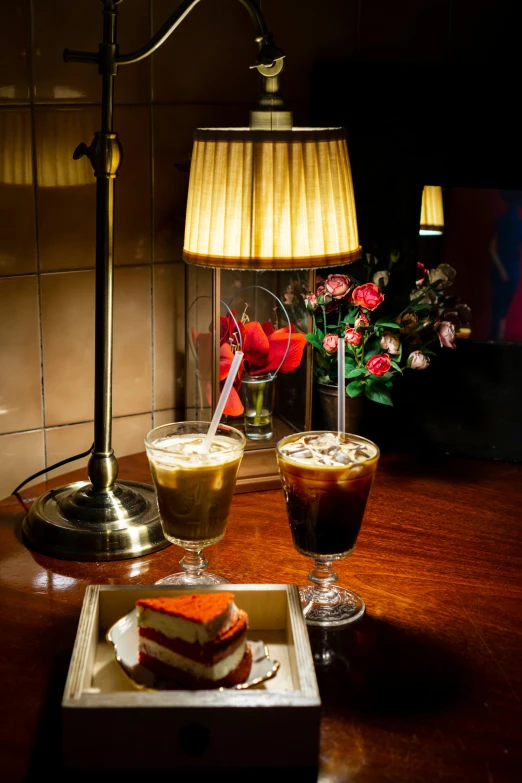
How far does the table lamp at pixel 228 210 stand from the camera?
52.3 inches

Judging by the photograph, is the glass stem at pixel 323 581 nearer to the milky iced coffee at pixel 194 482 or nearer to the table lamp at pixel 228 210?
the milky iced coffee at pixel 194 482

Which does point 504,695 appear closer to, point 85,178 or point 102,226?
point 102,226

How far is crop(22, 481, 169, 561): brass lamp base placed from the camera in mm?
1420

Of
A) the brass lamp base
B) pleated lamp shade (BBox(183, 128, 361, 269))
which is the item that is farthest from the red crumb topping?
pleated lamp shade (BBox(183, 128, 361, 269))

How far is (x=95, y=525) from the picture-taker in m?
1.44

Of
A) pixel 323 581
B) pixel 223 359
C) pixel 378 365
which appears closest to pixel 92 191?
pixel 223 359

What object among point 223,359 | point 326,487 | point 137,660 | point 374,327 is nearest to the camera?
point 137,660

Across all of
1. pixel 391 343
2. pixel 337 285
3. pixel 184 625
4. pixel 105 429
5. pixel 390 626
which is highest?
pixel 337 285

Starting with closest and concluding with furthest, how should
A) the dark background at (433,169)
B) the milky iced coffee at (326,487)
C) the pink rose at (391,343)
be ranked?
the milky iced coffee at (326,487) < the pink rose at (391,343) < the dark background at (433,169)

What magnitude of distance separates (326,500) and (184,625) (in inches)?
11.1

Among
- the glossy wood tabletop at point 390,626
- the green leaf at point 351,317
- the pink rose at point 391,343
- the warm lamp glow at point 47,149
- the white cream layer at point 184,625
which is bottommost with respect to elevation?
the glossy wood tabletop at point 390,626

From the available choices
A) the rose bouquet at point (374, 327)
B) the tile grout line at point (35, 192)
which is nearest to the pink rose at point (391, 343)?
the rose bouquet at point (374, 327)

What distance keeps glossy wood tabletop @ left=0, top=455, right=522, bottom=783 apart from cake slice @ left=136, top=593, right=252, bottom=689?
0.13 m

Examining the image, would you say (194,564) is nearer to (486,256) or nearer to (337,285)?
(337,285)
